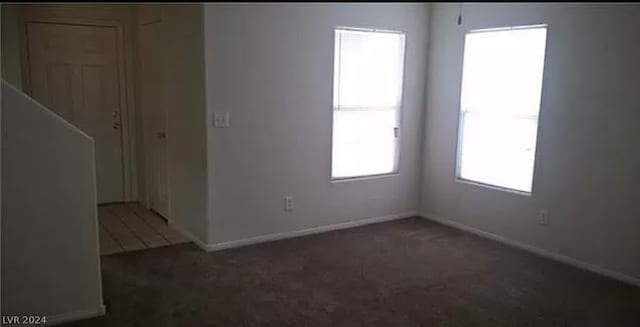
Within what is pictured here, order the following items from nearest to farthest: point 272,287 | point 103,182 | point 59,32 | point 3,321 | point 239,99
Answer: point 3,321 → point 272,287 → point 239,99 → point 59,32 → point 103,182

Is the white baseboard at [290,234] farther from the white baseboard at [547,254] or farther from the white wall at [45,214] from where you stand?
the white wall at [45,214]

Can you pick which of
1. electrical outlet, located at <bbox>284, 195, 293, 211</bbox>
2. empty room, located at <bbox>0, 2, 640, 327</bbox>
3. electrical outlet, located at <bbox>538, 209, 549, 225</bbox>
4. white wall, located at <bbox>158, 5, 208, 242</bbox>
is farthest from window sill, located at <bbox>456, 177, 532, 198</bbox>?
white wall, located at <bbox>158, 5, 208, 242</bbox>

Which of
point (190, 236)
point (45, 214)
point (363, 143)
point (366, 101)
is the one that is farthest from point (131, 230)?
point (366, 101)

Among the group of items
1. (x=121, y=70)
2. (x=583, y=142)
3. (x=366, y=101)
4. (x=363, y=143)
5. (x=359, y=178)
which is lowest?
(x=359, y=178)

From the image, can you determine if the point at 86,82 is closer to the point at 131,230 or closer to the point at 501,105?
the point at 131,230

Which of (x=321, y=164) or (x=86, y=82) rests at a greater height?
(x=86, y=82)

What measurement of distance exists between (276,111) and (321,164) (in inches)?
26.0

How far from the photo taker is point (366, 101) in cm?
491

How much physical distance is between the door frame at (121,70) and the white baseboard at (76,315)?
9.35 ft

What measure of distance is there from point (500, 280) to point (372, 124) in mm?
1907

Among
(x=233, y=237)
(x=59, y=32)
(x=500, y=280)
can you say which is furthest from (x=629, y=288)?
(x=59, y=32)

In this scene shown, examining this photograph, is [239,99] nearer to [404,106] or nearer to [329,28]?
[329,28]

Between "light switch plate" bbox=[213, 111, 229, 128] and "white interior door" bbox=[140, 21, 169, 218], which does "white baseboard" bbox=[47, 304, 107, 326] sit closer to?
"light switch plate" bbox=[213, 111, 229, 128]

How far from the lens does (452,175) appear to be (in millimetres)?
5000
